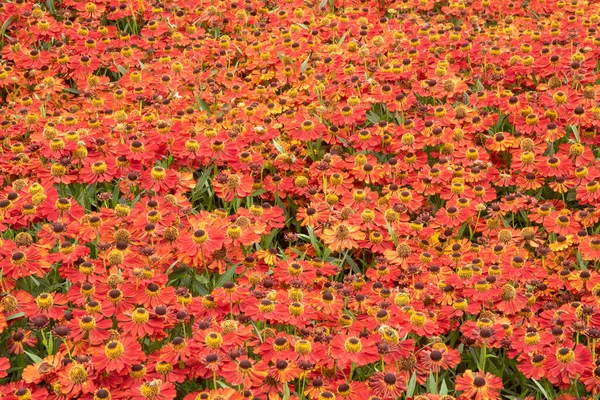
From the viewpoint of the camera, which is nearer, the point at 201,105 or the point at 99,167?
the point at 99,167

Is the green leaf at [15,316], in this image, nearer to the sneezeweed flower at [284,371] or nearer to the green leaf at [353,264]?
the sneezeweed flower at [284,371]

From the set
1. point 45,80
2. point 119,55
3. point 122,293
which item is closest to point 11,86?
point 45,80

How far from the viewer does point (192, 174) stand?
4156 millimetres

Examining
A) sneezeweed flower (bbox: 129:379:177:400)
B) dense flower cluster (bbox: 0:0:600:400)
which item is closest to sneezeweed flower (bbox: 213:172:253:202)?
dense flower cluster (bbox: 0:0:600:400)

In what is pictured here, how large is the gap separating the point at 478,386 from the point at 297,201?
5.11 ft

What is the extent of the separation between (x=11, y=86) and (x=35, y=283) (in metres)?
2.01

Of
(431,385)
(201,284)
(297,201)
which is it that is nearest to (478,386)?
(431,385)

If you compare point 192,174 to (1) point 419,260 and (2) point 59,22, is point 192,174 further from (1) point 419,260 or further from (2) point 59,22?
(2) point 59,22

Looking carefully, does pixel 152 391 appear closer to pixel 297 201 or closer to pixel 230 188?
pixel 230 188

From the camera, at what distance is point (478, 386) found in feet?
9.86

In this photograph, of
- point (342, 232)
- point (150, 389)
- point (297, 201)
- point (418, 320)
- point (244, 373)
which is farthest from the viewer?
point (297, 201)

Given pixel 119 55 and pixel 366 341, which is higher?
pixel 119 55

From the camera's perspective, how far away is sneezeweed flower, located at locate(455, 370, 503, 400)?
3.00m

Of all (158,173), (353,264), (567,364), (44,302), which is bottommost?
(353,264)
